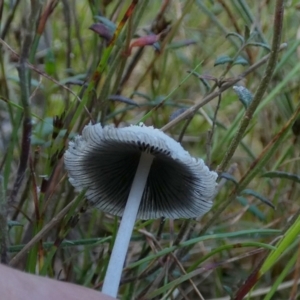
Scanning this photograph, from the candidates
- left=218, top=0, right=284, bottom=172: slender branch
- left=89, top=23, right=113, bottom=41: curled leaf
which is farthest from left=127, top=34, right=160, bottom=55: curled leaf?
left=218, top=0, right=284, bottom=172: slender branch

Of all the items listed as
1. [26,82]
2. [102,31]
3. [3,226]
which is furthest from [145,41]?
[3,226]

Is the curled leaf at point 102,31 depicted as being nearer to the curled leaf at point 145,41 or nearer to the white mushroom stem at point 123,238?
the curled leaf at point 145,41

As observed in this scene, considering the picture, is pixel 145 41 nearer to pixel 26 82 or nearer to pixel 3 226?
pixel 26 82

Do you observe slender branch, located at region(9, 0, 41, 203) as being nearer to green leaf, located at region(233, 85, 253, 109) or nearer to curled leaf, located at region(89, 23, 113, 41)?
curled leaf, located at region(89, 23, 113, 41)

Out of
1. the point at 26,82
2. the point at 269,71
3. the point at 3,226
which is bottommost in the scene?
the point at 3,226

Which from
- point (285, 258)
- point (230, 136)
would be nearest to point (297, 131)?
point (230, 136)

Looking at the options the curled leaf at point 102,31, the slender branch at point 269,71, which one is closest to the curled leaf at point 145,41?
the curled leaf at point 102,31

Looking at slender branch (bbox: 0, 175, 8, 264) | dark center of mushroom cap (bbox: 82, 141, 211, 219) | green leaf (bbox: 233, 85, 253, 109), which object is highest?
green leaf (bbox: 233, 85, 253, 109)
